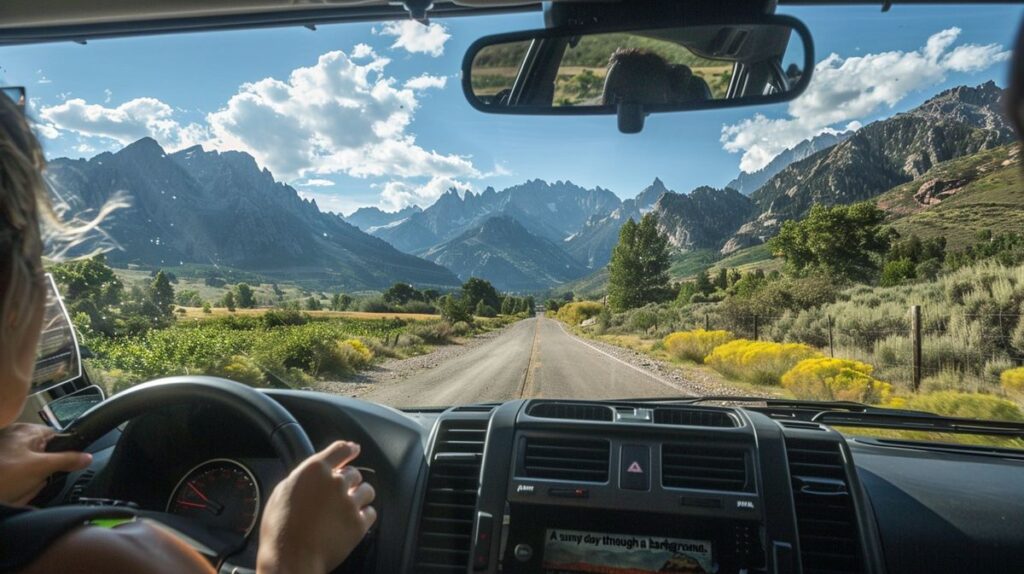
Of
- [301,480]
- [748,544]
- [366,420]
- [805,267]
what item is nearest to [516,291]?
[805,267]

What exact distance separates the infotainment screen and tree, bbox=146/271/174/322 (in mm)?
4152

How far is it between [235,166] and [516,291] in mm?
3599

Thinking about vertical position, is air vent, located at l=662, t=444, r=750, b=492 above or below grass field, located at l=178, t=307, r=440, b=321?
below

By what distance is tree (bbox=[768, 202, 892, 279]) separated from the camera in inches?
232

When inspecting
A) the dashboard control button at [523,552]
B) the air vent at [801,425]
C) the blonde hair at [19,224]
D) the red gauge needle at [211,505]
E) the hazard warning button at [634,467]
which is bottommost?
the dashboard control button at [523,552]

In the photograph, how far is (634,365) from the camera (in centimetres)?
641

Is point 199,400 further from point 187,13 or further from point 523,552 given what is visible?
point 187,13

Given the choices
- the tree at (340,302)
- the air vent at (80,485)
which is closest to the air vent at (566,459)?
the air vent at (80,485)

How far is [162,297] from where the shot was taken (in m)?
5.80

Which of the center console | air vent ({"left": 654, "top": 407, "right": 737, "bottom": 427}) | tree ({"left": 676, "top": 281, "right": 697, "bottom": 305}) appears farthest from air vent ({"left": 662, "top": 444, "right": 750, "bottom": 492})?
tree ({"left": 676, "top": 281, "right": 697, "bottom": 305})

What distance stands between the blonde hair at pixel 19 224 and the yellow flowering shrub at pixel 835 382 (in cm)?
430

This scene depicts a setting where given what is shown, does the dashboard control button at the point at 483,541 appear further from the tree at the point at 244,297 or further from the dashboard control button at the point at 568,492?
the tree at the point at 244,297

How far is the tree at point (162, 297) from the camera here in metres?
5.73

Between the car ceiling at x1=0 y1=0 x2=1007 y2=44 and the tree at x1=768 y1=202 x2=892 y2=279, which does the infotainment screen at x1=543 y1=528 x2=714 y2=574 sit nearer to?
the car ceiling at x1=0 y1=0 x2=1007 y2=44
